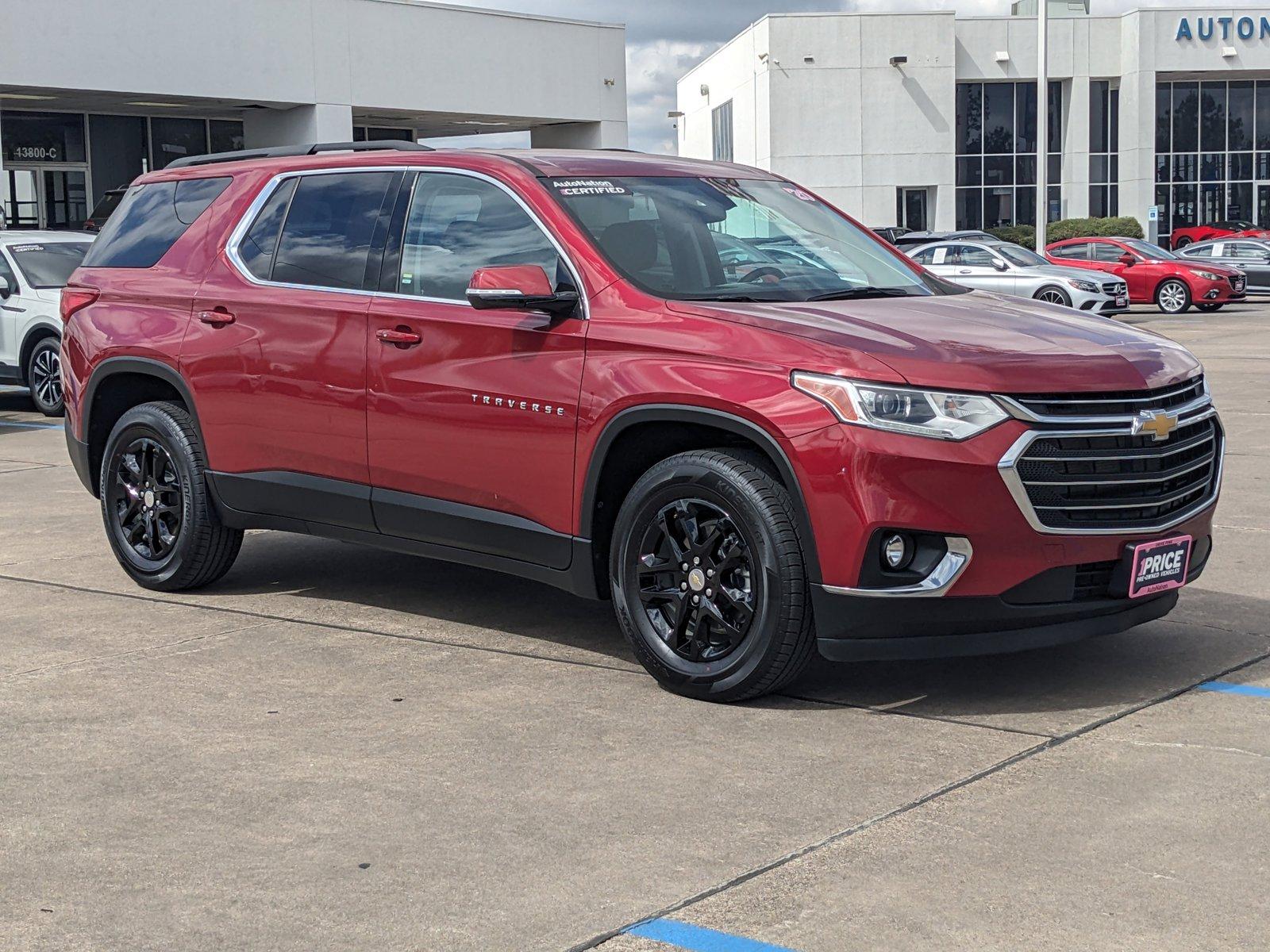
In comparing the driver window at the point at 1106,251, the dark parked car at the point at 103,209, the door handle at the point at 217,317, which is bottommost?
the door handle at the point at 217,317

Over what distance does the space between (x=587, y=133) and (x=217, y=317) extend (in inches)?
1194

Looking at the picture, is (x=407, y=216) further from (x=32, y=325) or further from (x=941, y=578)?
(x=32, y=325)

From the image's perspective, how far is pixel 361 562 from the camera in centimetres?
820

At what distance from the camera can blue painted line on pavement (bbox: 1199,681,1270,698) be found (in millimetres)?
5652

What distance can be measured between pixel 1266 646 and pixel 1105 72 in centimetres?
6010

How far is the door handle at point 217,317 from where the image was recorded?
6953 millimetres

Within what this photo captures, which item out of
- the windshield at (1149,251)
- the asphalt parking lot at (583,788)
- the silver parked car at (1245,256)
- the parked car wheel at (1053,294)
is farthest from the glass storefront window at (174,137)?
the asphalt parking lot at (583,788)

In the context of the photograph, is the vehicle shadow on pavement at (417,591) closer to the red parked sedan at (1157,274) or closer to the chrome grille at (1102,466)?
the chrome grille at (1102,466)

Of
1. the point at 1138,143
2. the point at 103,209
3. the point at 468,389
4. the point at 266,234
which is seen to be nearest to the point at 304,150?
the point at 266,234

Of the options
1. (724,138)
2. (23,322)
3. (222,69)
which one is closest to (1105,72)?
(724,138)

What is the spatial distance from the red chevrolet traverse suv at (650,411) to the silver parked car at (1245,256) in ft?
102

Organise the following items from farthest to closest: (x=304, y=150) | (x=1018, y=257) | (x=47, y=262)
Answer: (x=1018, y=257) → (x=47, y=262) → (x=304, y=150)

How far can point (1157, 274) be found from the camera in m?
32.2

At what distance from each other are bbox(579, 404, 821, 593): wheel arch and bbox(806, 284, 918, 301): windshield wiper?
0.75 m
